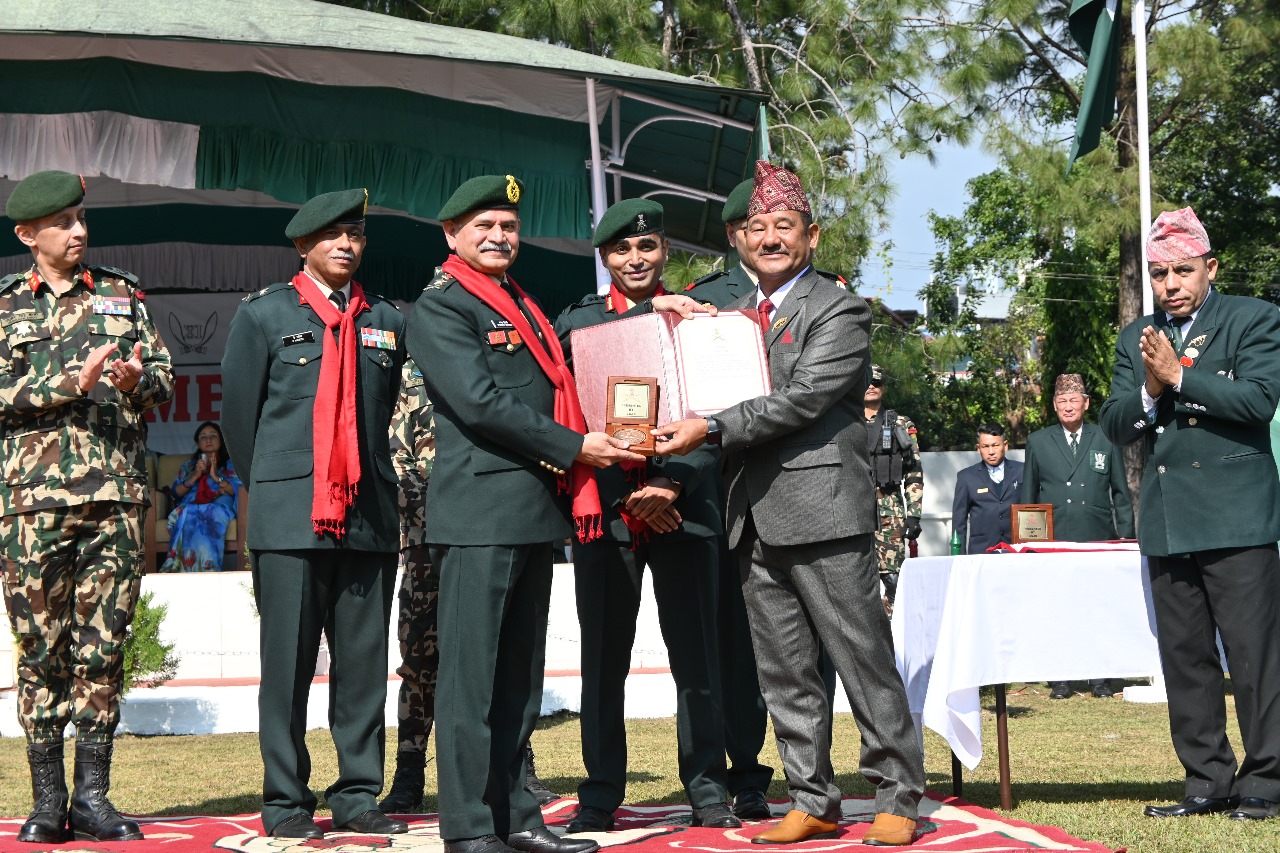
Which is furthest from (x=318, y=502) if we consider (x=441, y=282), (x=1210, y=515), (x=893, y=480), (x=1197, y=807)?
(x=893, y=480)

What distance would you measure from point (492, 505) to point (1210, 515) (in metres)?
2.47

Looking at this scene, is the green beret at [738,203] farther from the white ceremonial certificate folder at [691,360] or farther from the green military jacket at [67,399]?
the green military jacket at [67,399]

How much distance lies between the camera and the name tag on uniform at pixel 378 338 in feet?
16.2

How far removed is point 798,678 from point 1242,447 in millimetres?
1831

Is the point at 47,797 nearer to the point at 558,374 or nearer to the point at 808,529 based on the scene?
the point at 558,374

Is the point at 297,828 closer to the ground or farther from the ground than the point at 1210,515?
closer to the ground

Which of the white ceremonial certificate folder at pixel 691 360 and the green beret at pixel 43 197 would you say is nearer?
the white ceremonial certificate folder at pixel 691 360

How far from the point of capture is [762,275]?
4.66 meters

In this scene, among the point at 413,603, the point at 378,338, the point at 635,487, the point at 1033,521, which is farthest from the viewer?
the point at 1033,521

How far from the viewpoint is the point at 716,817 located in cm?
476

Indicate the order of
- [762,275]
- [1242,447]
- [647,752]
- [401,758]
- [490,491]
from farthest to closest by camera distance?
[647,752]
[401,758]
[1242,447]
[762,275]
[490,491]

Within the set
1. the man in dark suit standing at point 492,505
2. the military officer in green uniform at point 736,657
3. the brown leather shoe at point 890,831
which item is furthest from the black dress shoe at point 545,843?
the military officer in green uniform at point 736,657

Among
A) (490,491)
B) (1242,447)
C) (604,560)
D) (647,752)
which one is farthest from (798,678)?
(647,752)

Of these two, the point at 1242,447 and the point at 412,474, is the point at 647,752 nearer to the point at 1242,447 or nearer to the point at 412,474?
the point at 412,474
